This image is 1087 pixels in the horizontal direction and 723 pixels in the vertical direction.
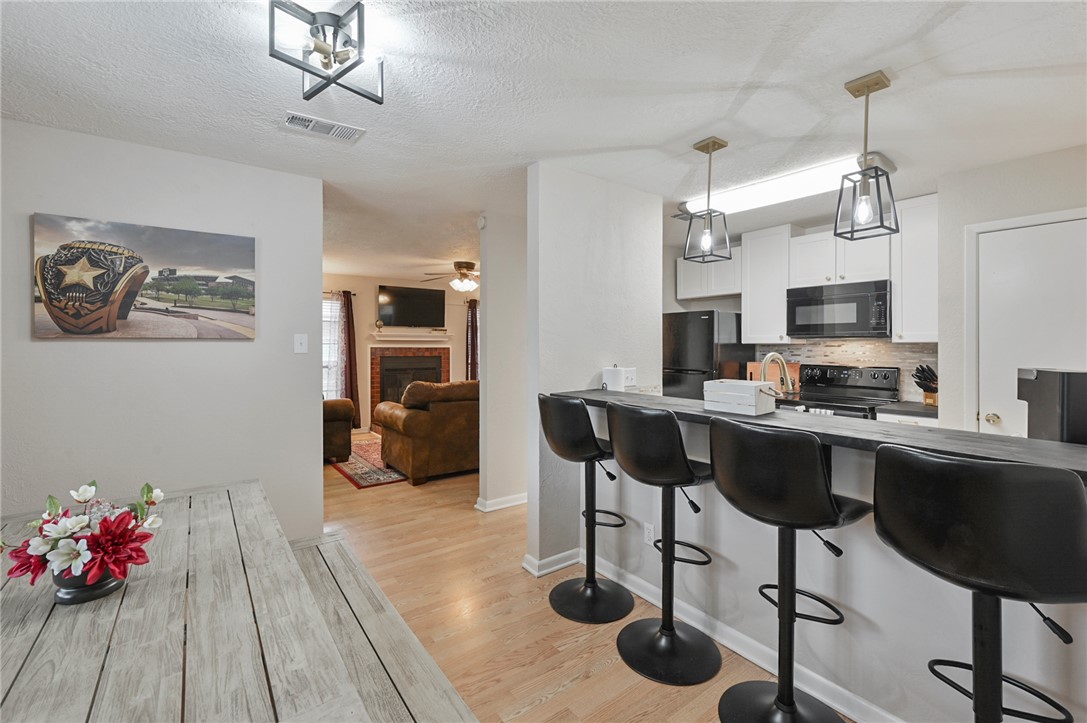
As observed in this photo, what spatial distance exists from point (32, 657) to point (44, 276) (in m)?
2.05

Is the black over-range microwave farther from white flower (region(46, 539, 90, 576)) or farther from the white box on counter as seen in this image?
white flower (region(46, 539, 90, 576))

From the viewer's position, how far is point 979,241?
276 centimetres

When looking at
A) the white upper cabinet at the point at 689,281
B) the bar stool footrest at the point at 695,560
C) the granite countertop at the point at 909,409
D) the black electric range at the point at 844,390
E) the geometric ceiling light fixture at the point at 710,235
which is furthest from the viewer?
the white upper cabinet at the point at 689,281

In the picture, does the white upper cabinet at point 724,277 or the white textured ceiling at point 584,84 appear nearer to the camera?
the white textured ceiling at point 584,84

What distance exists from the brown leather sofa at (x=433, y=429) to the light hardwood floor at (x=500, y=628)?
759 millimetres

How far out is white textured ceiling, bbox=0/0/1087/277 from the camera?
4.94ft

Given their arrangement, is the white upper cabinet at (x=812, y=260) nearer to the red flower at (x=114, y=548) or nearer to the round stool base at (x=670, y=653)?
the round stool base at (x=670, y=653)

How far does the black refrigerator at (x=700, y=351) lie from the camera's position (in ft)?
13.9

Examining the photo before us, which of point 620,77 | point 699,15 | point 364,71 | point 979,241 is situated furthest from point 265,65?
point 979,241

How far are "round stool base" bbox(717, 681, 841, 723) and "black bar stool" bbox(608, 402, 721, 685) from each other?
15 centimetres

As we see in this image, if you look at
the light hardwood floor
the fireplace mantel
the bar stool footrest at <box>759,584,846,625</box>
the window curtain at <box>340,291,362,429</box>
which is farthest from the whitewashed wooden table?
the fireplace mantel

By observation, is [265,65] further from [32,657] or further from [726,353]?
[726,353]

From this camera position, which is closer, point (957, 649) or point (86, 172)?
point (957, 649)

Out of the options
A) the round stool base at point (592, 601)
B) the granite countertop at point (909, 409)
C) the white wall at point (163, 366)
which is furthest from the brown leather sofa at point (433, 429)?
the granite countertop at point (909, 409)
